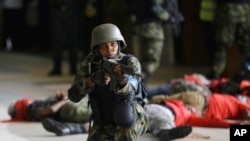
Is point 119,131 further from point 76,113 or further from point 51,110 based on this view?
point 51,110

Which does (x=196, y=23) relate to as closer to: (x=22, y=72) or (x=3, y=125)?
(x=22, y=72)

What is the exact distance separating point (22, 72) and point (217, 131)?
4.11 m

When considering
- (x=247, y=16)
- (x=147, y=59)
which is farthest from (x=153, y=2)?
(x=247, y=16)

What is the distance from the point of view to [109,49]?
2.66 metres

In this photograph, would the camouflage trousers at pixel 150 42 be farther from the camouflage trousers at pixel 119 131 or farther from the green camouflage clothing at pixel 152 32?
the camouflage trousers at pixel 119 131

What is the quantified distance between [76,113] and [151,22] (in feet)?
4.66

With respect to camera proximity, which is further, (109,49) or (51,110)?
(51,110)

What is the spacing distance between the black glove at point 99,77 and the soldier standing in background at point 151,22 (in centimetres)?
243

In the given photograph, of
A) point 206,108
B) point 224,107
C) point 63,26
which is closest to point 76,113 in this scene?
point 206,108

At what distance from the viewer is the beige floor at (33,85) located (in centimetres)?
371

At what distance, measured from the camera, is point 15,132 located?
12.6 ft

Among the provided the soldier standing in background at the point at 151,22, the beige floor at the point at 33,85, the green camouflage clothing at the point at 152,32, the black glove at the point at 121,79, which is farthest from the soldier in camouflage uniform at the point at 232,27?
the black glove at the point at 121,79

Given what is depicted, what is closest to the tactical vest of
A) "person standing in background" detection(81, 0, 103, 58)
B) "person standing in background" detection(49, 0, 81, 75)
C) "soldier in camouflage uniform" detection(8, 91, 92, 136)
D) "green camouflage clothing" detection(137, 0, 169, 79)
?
"soldier in camouflage uniform" detection(8, 91, 92, 136)

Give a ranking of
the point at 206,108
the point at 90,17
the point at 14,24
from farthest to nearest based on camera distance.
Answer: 1. the point at 14,24
2. the point at 90,17
3. the point at 206,108
